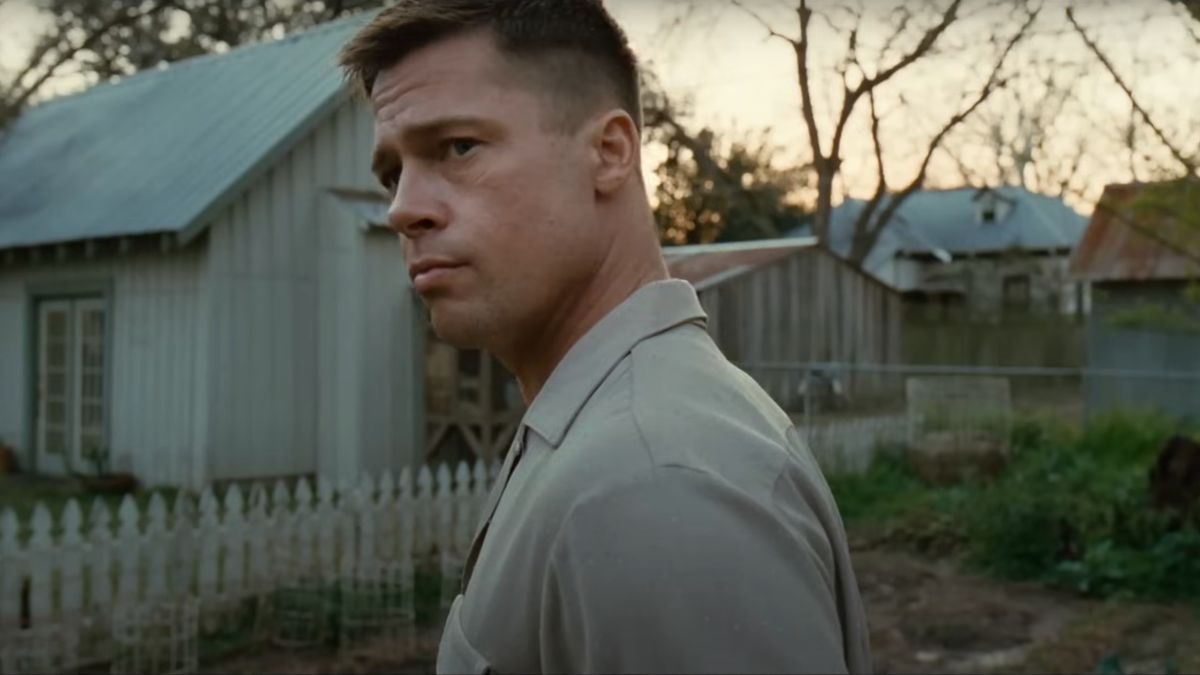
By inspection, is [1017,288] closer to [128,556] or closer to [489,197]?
[128,556]

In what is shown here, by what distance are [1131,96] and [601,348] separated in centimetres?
628

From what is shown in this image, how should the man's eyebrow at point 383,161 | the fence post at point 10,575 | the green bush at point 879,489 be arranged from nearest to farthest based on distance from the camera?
the man's eyebrow at point 383,161, the fence post at point 10,575, the green bush at point 879,489

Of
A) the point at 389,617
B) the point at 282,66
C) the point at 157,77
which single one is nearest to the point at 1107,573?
the point at 389,617

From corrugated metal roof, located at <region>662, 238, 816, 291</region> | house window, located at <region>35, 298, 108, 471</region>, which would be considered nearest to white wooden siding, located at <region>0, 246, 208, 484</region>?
house window, located at <region>35, 298, 108, 471</region>

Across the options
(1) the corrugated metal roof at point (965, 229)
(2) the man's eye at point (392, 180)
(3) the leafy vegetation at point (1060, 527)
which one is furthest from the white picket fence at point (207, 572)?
(1) the corrugated metal roof at point (965, 229)

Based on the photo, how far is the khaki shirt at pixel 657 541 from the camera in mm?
1094

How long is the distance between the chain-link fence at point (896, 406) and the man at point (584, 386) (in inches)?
460

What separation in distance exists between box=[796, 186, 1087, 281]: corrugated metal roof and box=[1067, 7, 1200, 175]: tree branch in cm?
3307

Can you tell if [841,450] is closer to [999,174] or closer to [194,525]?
[999,174]

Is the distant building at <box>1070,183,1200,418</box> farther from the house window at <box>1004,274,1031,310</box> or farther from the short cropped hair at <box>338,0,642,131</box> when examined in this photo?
the house window at <box>1004,274,1031,310</box>

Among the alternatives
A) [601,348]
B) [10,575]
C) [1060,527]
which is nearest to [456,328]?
[601,348]

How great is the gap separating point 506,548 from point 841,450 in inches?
515

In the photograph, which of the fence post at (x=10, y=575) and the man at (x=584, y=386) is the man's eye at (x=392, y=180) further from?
the fence post at (x=10, y=575)

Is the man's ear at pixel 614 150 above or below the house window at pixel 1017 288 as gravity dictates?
below
